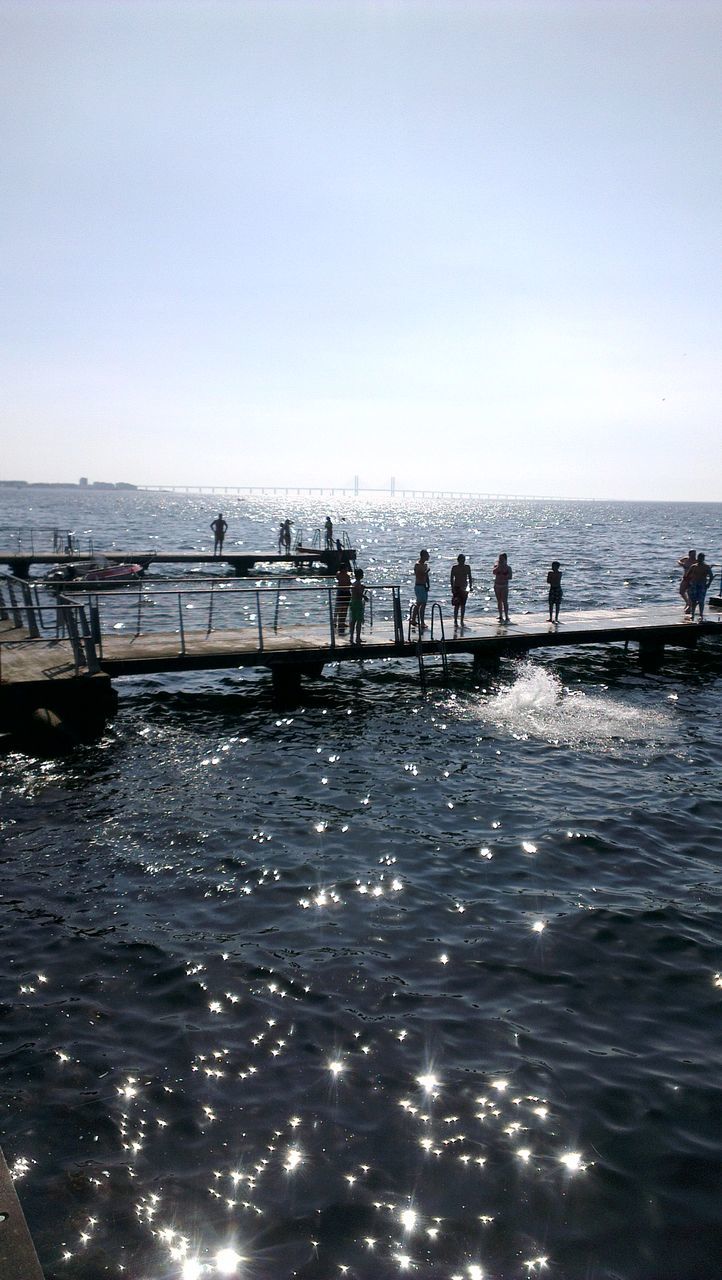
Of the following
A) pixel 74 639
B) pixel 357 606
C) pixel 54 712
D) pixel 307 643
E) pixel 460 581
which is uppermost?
pixel 460 581

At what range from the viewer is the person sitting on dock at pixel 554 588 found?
22550 millimetres

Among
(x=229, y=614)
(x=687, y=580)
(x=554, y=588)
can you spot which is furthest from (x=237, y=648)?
(x=229, y=614)

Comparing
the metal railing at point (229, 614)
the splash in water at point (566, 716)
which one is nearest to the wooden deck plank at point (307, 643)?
the metal railing at point (229, 614)

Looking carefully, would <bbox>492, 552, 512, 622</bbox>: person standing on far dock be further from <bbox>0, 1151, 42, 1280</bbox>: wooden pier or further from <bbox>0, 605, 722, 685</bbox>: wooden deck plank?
<bbox>0, 1151, 42, 1280</bbox>: wooden pier

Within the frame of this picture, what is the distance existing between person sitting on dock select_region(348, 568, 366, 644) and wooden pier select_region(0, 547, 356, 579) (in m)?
15.8

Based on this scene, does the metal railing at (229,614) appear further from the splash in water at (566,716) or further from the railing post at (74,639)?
the splash in water at (566,716)

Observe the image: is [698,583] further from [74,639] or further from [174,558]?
[174,558]

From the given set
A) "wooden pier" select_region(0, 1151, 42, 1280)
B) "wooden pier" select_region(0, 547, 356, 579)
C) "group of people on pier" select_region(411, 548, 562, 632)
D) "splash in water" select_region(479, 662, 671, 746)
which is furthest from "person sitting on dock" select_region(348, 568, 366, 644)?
"wooden pier" select_region(0, 547, 356, 579)

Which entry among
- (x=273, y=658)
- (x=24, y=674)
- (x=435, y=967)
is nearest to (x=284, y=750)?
(x=273, y=658)

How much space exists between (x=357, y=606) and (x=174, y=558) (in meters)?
23.7

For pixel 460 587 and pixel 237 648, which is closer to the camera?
pixel 237 648

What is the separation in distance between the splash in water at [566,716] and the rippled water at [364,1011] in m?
1.20

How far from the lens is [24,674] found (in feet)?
50.1

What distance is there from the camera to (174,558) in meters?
41.2
